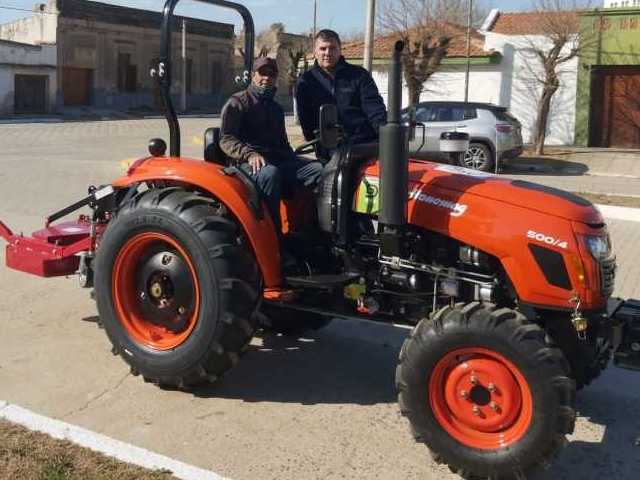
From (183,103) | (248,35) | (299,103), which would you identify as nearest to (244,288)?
(299,103)

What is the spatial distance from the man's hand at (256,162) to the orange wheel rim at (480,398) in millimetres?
1577

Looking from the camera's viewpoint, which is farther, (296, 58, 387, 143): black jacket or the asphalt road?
(296, 58, 387, 143): black jacket

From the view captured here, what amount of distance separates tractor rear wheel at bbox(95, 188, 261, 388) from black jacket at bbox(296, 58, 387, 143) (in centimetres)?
93

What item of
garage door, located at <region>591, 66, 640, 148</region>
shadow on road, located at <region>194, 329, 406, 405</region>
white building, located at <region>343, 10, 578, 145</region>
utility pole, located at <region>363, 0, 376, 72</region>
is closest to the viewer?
shadow on road, located at <region>194, 329, 406, 405</region>

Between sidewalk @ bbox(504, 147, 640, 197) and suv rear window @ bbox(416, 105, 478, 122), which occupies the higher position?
suv rear window @ bbox(416, 105, 478, 122)

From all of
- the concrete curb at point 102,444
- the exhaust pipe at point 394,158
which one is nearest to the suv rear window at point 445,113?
the exhaust pipe at point 394,158

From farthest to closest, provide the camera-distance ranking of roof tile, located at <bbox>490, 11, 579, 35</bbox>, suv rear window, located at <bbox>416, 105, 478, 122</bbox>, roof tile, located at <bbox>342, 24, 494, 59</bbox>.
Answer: roof tile, located at <bbox>342, 24, 494, 59</bbox> < roof tile, located at <bbox>490, 11, 579, 35</bbox> < suv rear window, located at <bbox>416, 105, 478, 122</bbox>

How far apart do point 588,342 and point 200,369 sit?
2.04 metres

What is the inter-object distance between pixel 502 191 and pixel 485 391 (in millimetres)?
1010

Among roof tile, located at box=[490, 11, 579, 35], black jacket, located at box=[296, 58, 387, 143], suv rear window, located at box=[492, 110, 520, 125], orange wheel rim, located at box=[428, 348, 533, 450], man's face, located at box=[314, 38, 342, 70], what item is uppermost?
roof tile, located at box=[490, 11, 579, 35]

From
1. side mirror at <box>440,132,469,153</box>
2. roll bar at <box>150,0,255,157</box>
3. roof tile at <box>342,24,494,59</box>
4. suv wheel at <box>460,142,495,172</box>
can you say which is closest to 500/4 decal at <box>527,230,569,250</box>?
side mirror at <box>440,132,469,153</box>

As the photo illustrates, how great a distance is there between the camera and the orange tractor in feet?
11.8

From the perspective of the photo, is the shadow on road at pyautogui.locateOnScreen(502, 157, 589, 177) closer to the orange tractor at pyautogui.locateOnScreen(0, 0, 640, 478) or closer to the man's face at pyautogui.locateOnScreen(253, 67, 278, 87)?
the man's face at pyautogui.locateOnScreen(253, 67, 278, 87)

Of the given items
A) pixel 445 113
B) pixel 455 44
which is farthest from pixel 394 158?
pixel 455 44
